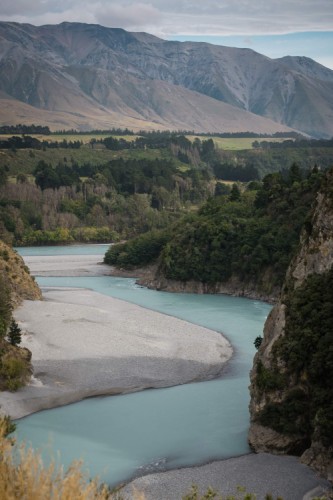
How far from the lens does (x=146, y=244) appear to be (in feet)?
307

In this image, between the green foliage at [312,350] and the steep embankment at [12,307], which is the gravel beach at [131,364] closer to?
the steep embankment at [12,307]

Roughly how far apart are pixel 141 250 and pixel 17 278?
2703 centimetres

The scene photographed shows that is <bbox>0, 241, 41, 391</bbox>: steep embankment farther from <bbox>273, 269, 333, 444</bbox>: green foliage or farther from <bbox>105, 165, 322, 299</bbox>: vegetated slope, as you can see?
<bbox>105, 165, 322, 299</bbox>: vegetated slope

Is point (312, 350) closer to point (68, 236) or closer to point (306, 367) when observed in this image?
point (306, 367)

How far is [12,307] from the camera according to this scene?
2329 inches

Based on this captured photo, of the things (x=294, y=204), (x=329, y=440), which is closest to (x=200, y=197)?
(x=294, y=204)

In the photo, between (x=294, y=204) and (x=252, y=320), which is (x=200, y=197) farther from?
(x=252, y=320)

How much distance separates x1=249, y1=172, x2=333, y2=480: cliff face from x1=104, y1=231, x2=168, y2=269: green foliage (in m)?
55.7

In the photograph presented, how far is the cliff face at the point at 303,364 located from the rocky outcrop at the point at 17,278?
3335 centimetres

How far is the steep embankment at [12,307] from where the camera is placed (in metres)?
41.8

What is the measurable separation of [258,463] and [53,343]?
22293 millimetres

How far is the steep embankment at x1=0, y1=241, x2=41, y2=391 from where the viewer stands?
137 ft

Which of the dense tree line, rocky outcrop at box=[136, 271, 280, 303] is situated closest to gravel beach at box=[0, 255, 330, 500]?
the dense tree line

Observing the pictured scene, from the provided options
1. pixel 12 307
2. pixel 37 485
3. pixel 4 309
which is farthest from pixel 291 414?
pixel 12 307
